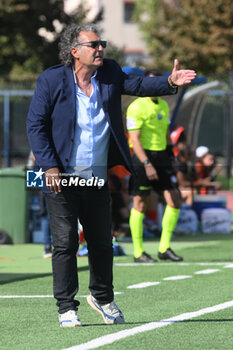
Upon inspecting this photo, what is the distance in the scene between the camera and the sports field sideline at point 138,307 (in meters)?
6.28

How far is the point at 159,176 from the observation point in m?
11.7

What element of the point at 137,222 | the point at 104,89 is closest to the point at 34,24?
the point at 137,222

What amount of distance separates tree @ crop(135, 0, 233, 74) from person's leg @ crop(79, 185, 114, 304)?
29.9m

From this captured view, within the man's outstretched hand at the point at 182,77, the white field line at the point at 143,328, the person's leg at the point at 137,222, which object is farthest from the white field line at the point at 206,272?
the man's outstretched hand at the point at 182,77

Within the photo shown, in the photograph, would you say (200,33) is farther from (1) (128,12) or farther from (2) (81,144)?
(2) (81,144)

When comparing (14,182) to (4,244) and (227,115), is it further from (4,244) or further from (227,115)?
(227,115)

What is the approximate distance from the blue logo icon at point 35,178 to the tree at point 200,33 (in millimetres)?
30060

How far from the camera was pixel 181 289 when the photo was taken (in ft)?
29.9

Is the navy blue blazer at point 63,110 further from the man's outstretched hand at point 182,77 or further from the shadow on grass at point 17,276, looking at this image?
the shadow on grass at point 17,276

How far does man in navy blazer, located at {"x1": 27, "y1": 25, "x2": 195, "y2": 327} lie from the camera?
267 inches

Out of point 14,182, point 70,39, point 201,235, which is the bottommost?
point 201,235

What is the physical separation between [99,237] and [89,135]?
2.36 ft

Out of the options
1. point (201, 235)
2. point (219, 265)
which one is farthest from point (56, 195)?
point (201, 235)

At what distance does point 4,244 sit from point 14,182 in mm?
916
